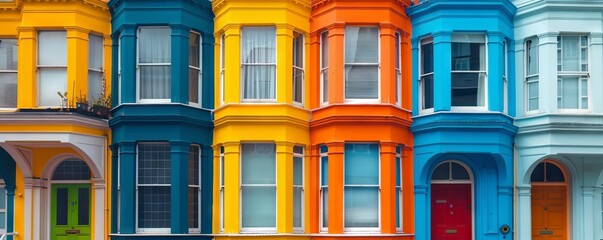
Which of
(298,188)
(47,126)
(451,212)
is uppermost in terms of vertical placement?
(47,126)

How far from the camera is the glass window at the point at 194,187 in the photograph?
21266 mm

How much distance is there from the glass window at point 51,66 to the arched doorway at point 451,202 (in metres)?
9.51

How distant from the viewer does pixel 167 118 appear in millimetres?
20797

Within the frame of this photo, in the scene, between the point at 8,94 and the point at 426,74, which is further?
the point at 8,94

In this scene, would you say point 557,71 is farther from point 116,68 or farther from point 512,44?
point 116,68

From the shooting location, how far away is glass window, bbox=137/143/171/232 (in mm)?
20938

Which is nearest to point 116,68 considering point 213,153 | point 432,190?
point 213,153

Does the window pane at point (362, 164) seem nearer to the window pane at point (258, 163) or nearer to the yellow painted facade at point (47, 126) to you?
the window pane at point (258, 163)

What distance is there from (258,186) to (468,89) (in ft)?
18.2

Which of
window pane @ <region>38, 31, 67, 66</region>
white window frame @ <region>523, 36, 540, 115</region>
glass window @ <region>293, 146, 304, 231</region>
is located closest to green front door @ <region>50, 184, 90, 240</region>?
window pane @ <region>38, 31, 67, 66</region>

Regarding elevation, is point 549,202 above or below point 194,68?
below

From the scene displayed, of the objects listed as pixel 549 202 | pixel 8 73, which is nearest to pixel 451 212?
pixel 549 202

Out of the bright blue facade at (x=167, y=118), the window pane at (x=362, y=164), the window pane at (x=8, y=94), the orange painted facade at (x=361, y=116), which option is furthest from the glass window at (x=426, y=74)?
the window pane at (x=8, y=94)

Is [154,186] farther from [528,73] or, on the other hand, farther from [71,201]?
[528,73]
